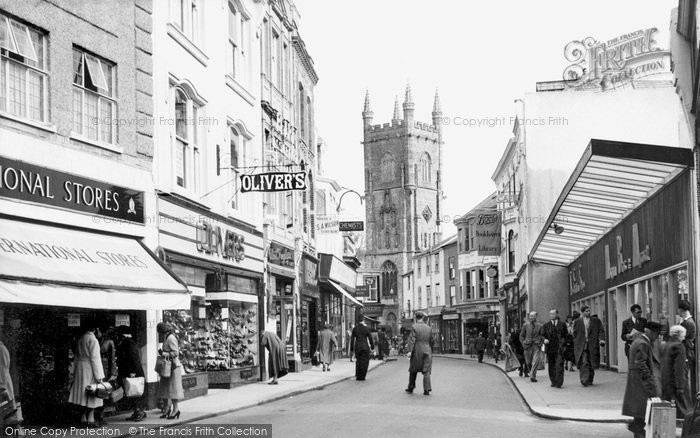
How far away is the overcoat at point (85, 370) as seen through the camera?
14.6 metres

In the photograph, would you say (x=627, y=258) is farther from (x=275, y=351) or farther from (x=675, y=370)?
(x=675, y=370)

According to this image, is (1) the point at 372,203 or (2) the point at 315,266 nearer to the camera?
(2) the point at 315,266

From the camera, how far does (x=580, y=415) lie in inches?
601

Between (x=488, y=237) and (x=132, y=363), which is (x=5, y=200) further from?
(x=488, y=237)

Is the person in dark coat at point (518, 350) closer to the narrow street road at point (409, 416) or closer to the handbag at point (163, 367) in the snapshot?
the narrow street road at point (409, 416)

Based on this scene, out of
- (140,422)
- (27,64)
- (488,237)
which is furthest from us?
(488,237)

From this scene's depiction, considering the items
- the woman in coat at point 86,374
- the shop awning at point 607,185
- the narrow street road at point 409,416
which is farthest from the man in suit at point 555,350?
the woman in coat at point 86,374

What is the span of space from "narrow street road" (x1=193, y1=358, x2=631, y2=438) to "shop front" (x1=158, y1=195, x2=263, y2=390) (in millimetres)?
2567

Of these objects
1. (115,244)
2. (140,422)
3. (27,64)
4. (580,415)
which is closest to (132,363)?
(140,422)

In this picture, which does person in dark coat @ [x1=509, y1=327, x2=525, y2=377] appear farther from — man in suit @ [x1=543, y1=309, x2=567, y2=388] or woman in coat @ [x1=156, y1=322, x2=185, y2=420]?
woman in coat @ [x1=156, y1=322, x2=185, y2=420]

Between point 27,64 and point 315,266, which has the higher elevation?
point 27,64

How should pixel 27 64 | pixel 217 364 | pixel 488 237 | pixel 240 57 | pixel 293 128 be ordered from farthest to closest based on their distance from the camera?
pixel 488 237
pixel 293 128
pixel 240 57
pixel 217 364
pixel 27 64

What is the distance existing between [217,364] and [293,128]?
1353cm

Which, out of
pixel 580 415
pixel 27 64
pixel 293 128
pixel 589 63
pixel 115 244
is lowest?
pixel 580 415
